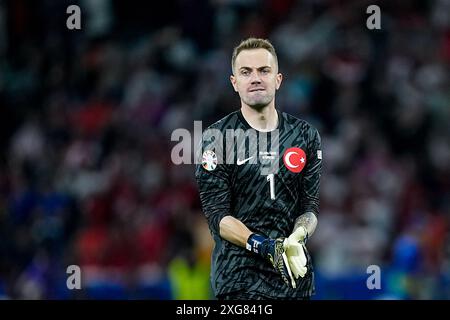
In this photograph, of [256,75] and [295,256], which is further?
[256,75]

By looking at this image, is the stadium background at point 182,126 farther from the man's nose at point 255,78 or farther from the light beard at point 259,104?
the man's nose at point 255,78

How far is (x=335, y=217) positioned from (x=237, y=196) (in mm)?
7076

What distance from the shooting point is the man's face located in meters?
7.18

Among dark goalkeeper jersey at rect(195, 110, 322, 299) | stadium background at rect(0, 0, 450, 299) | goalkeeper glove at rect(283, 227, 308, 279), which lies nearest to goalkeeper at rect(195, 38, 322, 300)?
dark goalkeeper jersey at rect(195, 110, 322, 299)

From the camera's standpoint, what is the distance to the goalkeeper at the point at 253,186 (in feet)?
23.7

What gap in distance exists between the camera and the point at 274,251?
23.0ft

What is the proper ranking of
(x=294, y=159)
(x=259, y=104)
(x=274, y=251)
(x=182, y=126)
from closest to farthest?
(x=274, y=251) → (x=259, y=104) → (x=294, y=159) → (x=182, y=126)

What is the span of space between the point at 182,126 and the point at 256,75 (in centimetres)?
857

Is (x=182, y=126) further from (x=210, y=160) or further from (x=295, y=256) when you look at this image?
(x=295, y=256)

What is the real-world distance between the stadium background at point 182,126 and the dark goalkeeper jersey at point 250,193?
5369 millimetres

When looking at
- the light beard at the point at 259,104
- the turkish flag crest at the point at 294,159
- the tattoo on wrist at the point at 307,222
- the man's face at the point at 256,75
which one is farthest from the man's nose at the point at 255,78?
the tattoo on wrist at the point at 307,222

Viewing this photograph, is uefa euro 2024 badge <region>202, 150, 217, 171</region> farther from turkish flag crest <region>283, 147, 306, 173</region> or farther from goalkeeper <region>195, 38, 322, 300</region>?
turkish flag crest <region>283, 147, 306, 173</region>

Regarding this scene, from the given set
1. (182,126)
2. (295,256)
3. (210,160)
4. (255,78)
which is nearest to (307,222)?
(295,256)
